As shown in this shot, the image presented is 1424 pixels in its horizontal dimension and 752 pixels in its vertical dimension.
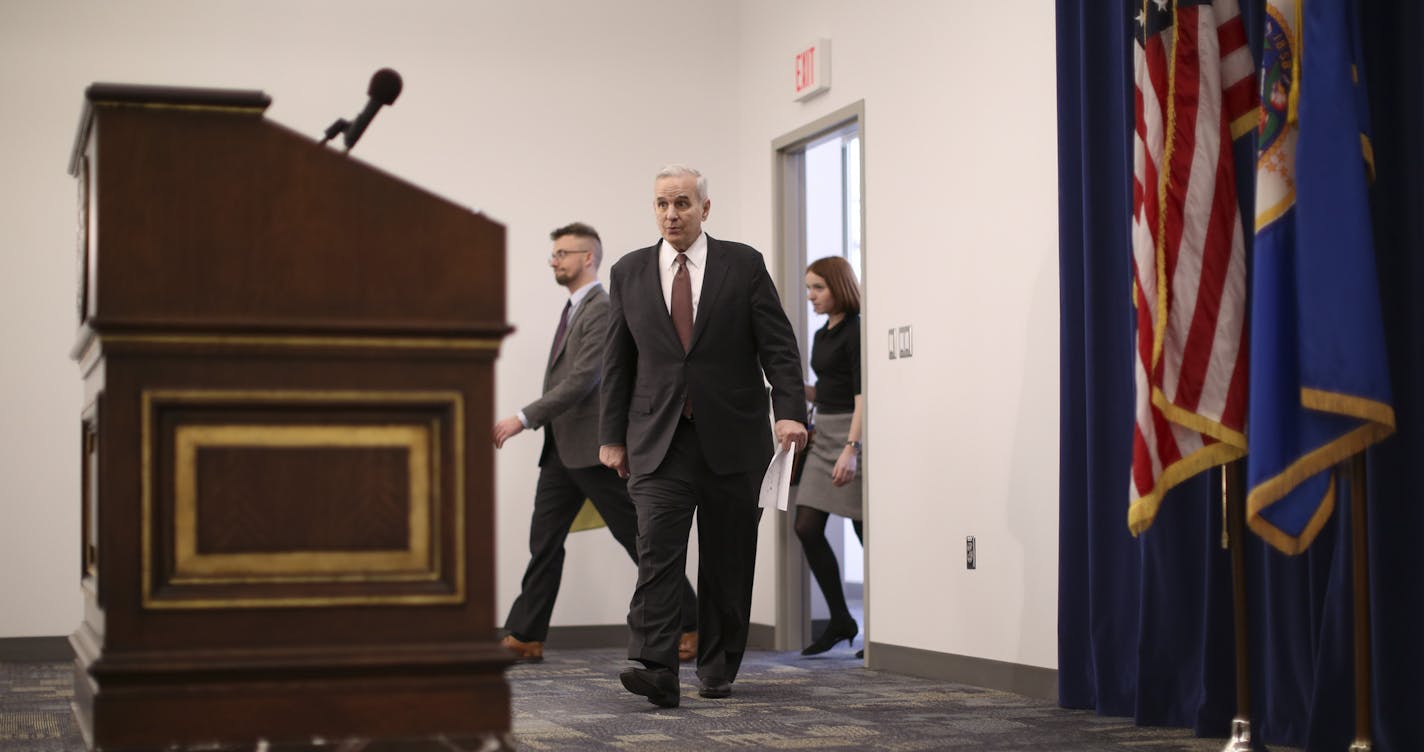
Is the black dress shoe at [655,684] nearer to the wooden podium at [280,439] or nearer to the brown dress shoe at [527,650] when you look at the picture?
the brown dress shoe at [527,650]

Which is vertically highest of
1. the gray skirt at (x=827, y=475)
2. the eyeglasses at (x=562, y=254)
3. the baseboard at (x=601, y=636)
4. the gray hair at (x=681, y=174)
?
the gray hair at (x=681, y=174)

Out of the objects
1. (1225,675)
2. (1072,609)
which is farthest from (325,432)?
(1072,609)

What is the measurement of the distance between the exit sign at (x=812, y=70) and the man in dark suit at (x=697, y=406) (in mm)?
Result: 1808

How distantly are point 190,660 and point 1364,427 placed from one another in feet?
7.33

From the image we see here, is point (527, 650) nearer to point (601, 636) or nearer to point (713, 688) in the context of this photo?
point (601, 636)

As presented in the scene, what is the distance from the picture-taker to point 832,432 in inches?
244

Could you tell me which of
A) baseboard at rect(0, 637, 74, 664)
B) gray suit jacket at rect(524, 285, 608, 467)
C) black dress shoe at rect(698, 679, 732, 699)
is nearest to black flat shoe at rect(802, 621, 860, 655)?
gray suit jacket at rect(524, 285, 608, 467)

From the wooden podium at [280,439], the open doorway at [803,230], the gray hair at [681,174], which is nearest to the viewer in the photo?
the wooden podium at [280,439]

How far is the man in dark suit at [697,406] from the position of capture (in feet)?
14.8

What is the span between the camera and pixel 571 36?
23.4 ft

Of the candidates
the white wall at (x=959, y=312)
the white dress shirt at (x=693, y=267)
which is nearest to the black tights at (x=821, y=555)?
the white wall at (x=959, y=312)

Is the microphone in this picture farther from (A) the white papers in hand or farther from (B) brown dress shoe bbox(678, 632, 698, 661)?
(B) brown dress shoe bbox(678, 632, 698, 661)

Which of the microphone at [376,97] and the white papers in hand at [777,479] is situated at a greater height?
the microphone at [376,97]

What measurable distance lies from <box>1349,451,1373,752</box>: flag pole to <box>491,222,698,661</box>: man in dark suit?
309 cm
